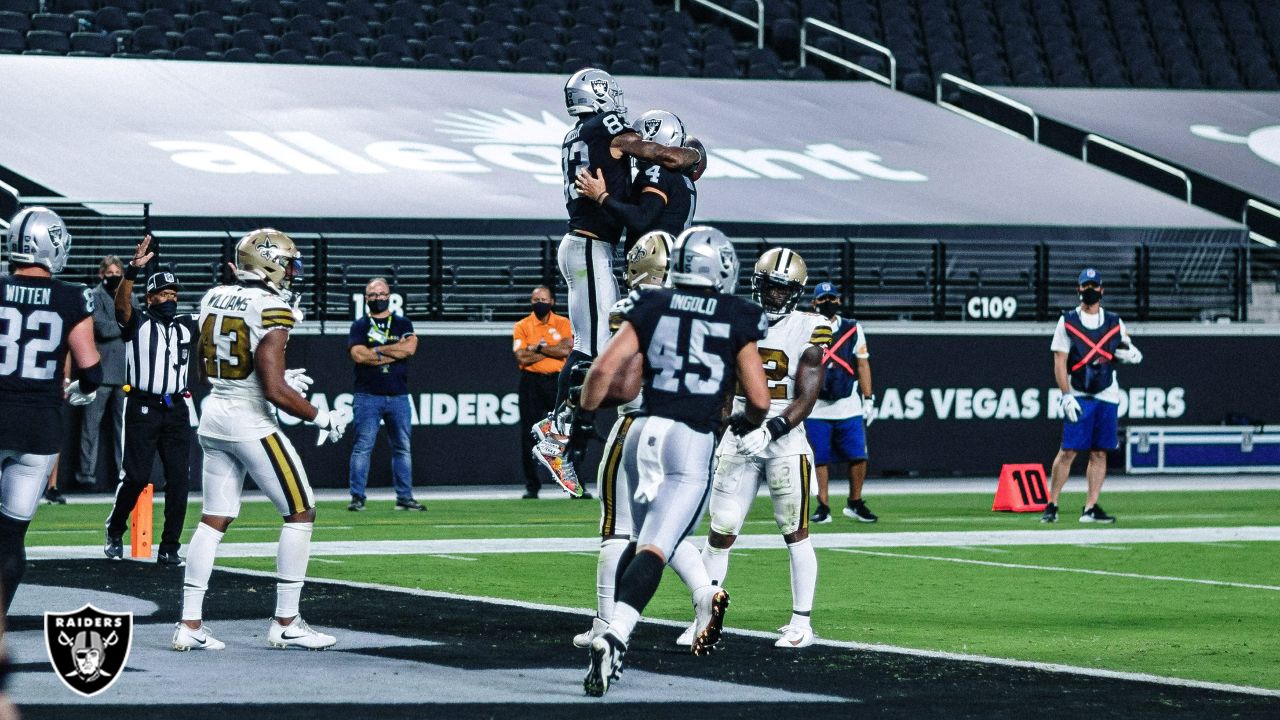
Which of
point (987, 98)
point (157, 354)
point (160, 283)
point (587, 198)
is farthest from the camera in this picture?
point (987, 98)

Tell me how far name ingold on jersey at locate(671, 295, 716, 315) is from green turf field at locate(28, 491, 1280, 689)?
2.40 metres

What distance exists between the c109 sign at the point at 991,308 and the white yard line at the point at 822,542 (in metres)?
7.00

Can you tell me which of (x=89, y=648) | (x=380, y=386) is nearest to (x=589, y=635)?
(x=89, y=648)

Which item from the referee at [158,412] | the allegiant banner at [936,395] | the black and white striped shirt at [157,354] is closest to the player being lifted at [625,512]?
the referee at [158,412]

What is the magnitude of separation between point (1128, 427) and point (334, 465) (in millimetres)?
9713

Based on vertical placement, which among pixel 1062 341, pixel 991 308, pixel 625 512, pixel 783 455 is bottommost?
pixel 625 512

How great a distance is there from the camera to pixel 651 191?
32.9 ft

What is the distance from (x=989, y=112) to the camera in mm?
29406

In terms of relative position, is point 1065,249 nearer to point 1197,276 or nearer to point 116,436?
point 1197,276

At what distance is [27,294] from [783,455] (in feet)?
12.1

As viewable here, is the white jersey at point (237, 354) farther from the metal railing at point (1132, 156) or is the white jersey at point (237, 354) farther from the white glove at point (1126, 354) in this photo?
the metal railing at point (1132, 156)

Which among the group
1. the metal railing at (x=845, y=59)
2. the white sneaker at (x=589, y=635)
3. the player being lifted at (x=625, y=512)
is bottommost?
the white sneaker at (x=589, y=635)

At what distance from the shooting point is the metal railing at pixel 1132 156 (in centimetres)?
2761

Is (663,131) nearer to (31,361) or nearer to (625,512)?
(625,512)
